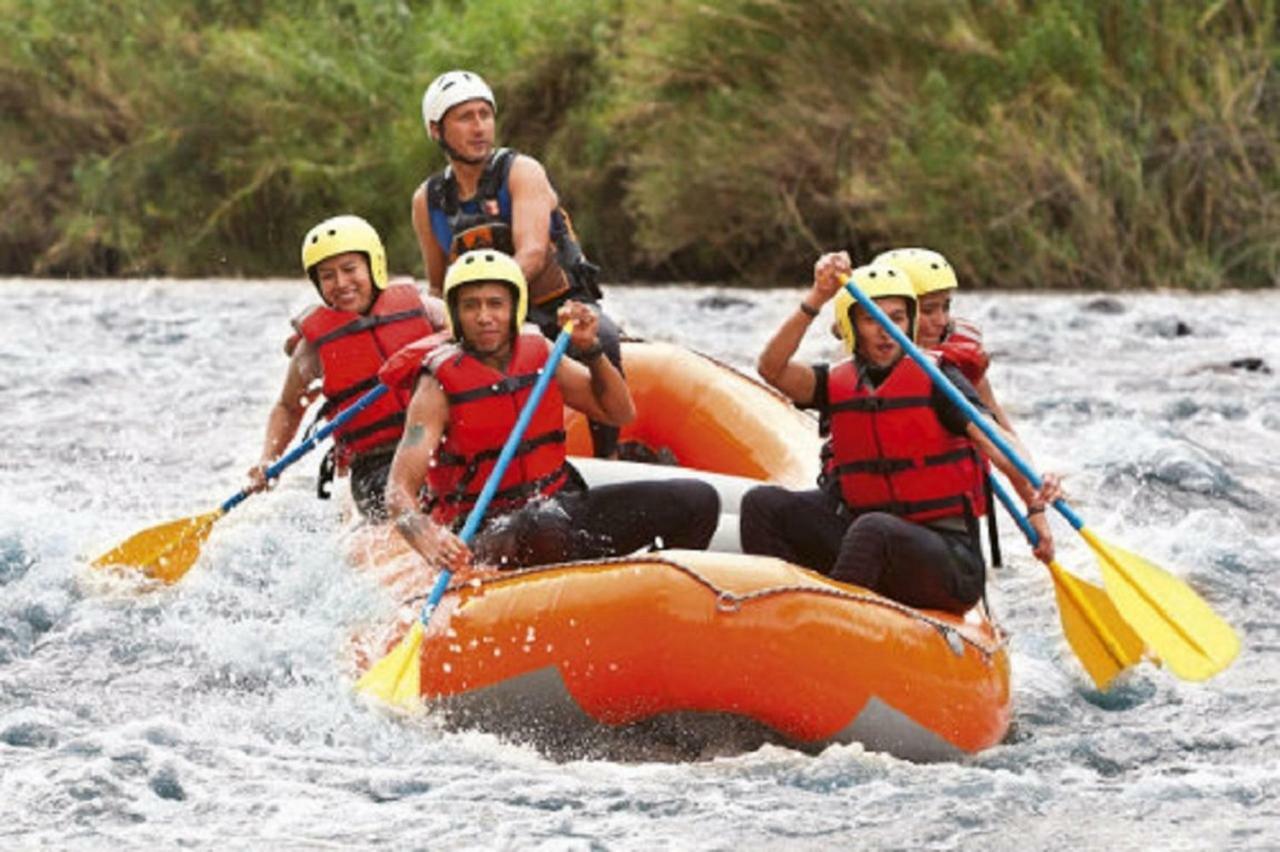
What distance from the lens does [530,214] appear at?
755 centimetres

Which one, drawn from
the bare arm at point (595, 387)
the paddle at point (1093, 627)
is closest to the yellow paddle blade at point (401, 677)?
the bare arm at point (595, 387)

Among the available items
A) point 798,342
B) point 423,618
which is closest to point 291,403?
point 423,618

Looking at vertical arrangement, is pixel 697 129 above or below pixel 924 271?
above

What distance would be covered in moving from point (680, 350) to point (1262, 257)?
26.4 ft

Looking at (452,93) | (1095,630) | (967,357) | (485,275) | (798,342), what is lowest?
(1095,630)

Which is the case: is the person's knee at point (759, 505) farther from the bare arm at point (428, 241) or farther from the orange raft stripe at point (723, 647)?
the bare arm at point (428, 241)

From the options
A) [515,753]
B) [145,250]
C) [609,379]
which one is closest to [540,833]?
[515,753]

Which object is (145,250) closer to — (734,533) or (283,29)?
(283,29)

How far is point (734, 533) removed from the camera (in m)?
6.74

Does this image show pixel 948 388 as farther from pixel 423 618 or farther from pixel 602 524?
pixel 423 618

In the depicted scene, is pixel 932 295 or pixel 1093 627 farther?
pixel 932 295

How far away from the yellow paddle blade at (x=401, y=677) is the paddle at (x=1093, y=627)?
1.65 metres

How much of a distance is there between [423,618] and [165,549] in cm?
215

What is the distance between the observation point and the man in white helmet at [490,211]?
296 inches
